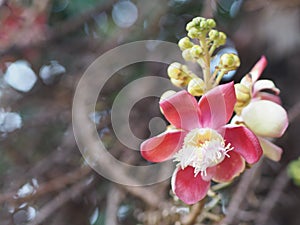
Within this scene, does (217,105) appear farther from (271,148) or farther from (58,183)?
(58,183)

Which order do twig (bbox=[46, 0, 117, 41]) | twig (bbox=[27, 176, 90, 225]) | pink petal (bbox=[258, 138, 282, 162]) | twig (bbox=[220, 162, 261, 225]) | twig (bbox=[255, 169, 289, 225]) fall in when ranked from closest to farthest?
pink petal (bbox=[258, 138, 282, 162])
twig (bbox=[220, 162, 261, 225])
twig (bbox=[27, 176, 90, 225])
twig (bbox=[255, 169, 289, 225])
twig (bbox=[46, 0, 117, 41])

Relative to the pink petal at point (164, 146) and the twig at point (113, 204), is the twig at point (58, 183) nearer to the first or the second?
the twig at point (113, 204)

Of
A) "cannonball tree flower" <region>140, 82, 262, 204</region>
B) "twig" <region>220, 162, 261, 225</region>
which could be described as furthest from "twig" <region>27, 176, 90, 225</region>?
"cannonball tree flower" <region>140, 82, 262, 204</region>

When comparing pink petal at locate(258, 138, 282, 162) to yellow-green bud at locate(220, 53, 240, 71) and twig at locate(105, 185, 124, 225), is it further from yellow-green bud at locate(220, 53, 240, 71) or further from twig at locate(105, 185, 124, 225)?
twig at locate(105, 185, 124, 225)

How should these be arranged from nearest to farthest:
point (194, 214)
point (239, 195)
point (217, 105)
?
point (217, 105) → point (194, 214) → point (239, 195)

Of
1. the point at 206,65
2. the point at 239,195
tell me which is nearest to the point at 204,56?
the point at 206,65

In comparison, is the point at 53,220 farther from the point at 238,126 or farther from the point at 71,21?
the point at 238,126

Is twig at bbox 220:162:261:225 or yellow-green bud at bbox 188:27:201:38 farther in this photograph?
twig at bbox 220:162:261:225
